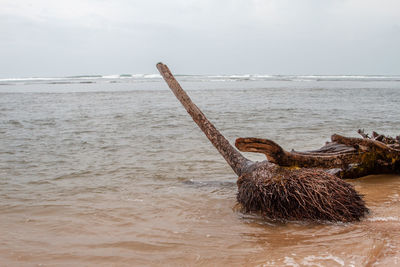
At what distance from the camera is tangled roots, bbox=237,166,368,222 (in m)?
3.98

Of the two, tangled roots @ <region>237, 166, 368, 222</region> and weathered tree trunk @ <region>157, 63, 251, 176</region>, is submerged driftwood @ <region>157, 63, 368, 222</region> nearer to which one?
tangled roots @ <region>237, 166, 368, 222</region>

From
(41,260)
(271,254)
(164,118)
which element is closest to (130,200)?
(41,260)

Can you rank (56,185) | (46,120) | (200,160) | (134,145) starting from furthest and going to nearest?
(46,120) < (134,145) < (200,160) < (56,185)

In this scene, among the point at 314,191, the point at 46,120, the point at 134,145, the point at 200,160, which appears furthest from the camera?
the point at 46,120

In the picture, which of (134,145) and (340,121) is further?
(340,121)

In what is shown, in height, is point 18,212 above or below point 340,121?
below

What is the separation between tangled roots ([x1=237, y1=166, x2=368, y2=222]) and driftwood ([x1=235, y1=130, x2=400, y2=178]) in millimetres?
149

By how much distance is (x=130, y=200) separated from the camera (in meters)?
5.12

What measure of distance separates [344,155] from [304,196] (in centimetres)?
84

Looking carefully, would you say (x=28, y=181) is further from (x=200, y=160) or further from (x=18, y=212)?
(x=200, y=160)

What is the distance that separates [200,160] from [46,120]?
8.60 meters

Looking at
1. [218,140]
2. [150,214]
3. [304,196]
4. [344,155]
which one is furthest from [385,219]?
[150,214]

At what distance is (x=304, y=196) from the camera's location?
13.0 feet

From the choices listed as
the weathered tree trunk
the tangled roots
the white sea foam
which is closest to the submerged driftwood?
the tangled roots
